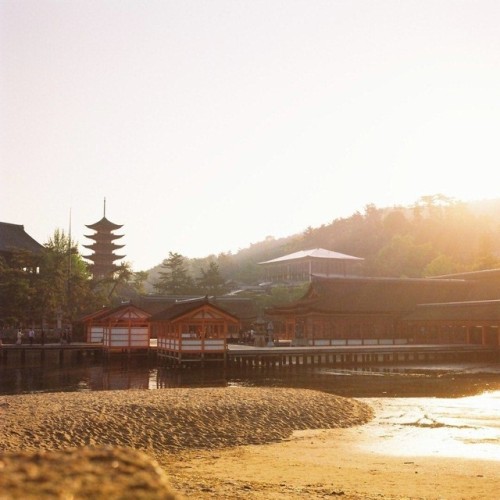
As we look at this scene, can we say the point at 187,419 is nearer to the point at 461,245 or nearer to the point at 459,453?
the point at 459,453

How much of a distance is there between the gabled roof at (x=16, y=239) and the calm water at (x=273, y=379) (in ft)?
90.6

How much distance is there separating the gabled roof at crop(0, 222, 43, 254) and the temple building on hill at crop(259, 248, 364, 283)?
1306 inches

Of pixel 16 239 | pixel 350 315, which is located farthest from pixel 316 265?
pixel 16 239

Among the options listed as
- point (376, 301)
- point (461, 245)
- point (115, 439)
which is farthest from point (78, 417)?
point (461, 245)

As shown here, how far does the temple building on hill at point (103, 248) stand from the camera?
91625 mm

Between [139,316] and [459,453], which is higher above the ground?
[139,316]

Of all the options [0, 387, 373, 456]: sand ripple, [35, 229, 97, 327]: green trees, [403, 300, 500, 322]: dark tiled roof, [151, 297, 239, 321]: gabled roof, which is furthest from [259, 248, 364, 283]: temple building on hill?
[0, 387, 373, 456]: sand ripple

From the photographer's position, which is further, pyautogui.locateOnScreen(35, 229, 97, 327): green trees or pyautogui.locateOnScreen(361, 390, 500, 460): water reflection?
pyautogui.locateOnScreen(35, 229, 97, 327): green trees

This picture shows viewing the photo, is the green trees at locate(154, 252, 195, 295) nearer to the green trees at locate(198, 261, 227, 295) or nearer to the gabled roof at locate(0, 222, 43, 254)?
the green trees at locate(198, 261, 227, 295)

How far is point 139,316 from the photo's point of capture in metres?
55.1

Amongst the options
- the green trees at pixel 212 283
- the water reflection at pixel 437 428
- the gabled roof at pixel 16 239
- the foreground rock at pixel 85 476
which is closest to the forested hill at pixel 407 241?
the green trees at pixel 212 283

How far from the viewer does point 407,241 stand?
4572 inches

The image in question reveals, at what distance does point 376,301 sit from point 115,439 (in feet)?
151

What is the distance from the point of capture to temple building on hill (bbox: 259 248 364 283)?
281 feet
